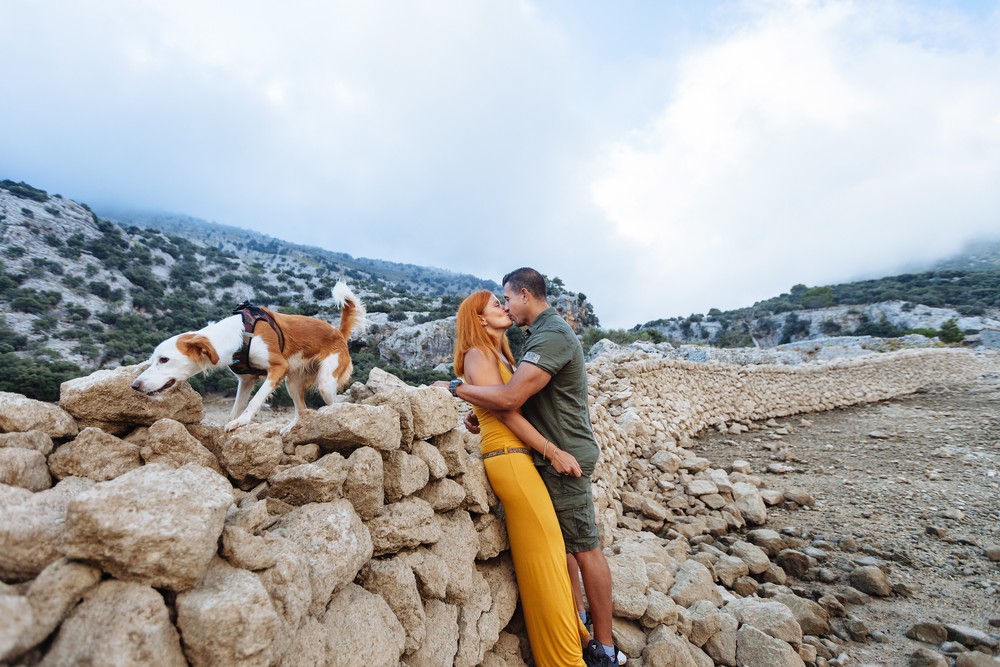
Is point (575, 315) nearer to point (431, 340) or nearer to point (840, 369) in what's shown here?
point (431, 340)

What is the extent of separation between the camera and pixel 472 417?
307 cm

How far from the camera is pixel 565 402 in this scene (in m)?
2.66

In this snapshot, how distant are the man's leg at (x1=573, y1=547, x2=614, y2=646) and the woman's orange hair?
1350 mm

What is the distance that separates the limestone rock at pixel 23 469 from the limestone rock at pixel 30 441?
81 millimetres

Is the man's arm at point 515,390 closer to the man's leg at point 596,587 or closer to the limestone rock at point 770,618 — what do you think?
the man's leg at point 596,587

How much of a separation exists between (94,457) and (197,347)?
0.74 meters

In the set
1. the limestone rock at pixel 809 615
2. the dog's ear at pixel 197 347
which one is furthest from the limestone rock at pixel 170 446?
the limestone rock at pixel 809 615

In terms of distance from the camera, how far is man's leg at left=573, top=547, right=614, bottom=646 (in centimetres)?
262

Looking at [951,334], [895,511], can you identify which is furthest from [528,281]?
[951,334]

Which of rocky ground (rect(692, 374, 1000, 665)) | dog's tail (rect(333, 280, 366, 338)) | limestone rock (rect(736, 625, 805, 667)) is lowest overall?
rocky ground (rect(692, 374, 1000, 665))

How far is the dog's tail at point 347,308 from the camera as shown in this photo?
3430 millimetres

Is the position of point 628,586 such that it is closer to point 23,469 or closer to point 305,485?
point 305,485

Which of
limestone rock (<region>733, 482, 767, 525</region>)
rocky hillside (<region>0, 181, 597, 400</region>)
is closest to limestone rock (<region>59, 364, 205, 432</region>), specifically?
limestone rock (<region>733, 482, 767, 525</region>)

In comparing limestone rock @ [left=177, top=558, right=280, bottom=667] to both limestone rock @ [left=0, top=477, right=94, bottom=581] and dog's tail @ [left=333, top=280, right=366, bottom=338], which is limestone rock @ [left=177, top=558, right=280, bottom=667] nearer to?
limestone rock @ [left=0, top=477, right=94, bottom=581]
